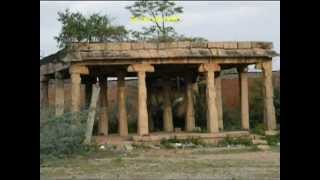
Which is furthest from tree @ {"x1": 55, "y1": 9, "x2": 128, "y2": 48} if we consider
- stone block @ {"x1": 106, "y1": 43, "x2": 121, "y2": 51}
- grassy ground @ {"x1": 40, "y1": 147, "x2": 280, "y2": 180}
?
grassy ground @ {"x1": 40, "y1": 147, "x2": 280, "y2": 180}

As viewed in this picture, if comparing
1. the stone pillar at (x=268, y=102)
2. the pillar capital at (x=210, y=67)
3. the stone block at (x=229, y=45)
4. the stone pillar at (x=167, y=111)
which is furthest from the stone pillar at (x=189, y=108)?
the stone block at (x=229, y=45)

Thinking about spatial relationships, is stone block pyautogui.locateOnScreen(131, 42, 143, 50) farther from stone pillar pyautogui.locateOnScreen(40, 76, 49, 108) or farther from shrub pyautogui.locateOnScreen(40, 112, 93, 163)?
A: stone pillar pyautogui.locateOnScreen(40, 76, 49, 108)

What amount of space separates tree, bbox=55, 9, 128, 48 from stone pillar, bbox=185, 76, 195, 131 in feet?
19.4

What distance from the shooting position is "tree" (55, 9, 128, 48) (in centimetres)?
3066

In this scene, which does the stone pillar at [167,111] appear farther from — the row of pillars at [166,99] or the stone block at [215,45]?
the stone block at [215,45]

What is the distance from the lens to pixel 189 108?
95.9 ft

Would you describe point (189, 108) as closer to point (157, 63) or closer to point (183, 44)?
point (157, 63)

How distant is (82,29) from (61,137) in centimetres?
1244

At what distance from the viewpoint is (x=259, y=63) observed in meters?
25.4

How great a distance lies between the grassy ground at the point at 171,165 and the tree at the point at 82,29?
1100cm

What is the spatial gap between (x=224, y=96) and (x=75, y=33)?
1143cm

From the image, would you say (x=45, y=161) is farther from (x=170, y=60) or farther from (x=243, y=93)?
(x=243, y=93)

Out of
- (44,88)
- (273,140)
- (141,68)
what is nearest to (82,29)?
(44,88)
